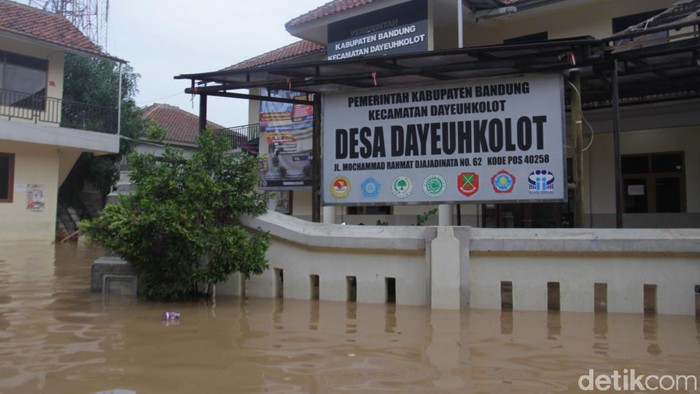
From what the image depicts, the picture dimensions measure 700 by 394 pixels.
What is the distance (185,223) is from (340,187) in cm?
282

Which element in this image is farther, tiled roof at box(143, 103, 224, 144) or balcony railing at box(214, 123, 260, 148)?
tiled roof at box(143, 103, 224, 144)

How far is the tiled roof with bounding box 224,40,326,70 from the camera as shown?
62.2 feet

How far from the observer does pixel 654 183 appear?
13727mm

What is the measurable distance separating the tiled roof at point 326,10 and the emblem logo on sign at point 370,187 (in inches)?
323

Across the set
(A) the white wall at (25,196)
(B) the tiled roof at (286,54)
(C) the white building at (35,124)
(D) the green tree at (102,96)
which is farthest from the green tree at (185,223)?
(D) the green tree at (102,96)

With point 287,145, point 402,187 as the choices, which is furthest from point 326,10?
point 402,187

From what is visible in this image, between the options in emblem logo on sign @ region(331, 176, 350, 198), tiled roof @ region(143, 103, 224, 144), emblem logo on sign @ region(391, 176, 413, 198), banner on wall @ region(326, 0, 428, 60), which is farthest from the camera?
tiled roof @ region(143, 103, 224, 144)

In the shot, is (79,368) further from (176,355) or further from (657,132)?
(657,132)

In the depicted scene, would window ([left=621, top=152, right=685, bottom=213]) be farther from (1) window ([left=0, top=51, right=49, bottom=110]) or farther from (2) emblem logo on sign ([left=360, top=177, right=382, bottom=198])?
(1) window ([left=0, top=51, right=49, bottom=110])

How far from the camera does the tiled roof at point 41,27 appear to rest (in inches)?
727

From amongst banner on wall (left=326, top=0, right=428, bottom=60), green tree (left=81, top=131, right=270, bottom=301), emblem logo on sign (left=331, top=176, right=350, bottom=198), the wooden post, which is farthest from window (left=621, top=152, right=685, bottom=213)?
green tree (left=81, top=131, right=270, bottom=301)

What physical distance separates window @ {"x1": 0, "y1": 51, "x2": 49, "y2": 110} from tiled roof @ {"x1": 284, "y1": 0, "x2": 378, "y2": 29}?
31.5ft

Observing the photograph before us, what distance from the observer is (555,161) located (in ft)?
24.5

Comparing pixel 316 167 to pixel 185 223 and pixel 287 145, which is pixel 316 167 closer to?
pixel 185 223
